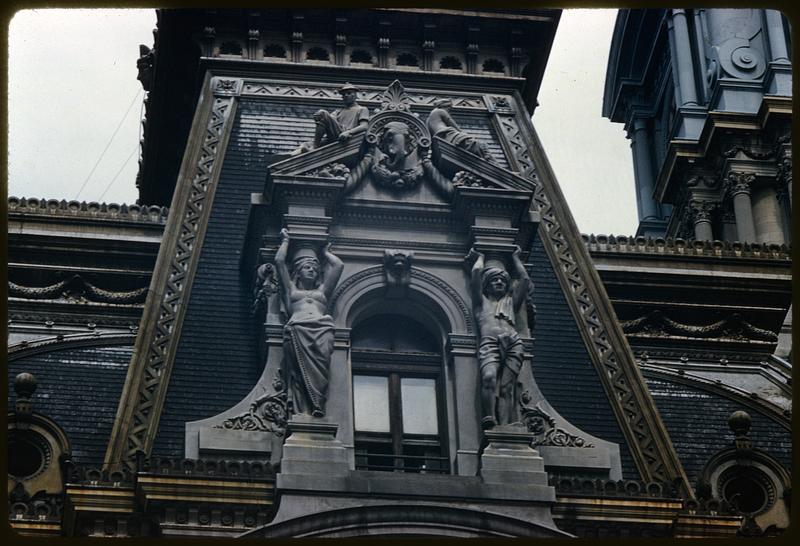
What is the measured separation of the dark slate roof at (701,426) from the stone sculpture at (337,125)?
7220 millimetres

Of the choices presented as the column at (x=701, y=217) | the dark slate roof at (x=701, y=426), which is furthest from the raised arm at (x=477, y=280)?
the column at (x=701, y=217)

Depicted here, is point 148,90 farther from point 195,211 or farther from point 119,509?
point 119,509

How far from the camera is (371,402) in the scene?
37.7 m

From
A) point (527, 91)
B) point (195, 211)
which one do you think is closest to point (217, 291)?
point (195, 211)

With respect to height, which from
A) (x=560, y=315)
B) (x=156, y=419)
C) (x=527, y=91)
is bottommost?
(x=156, y=419)

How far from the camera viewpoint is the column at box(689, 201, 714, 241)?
76.3m

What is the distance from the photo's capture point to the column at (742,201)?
244 ft

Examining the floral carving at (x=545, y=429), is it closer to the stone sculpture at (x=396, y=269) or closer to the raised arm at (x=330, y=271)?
the stone sculpture at (x=396, y=269)

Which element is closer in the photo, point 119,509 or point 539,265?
point 119,509

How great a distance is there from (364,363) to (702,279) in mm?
11559

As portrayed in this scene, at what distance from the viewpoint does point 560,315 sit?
41594 millimetres

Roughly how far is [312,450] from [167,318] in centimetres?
530

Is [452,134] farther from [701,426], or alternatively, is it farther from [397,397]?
[701,426]

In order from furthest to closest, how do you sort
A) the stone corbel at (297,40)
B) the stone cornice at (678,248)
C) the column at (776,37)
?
1. the column at (776,37)
2. the stone cornice at (678,248)
3. the stone corbel at (297,40)
